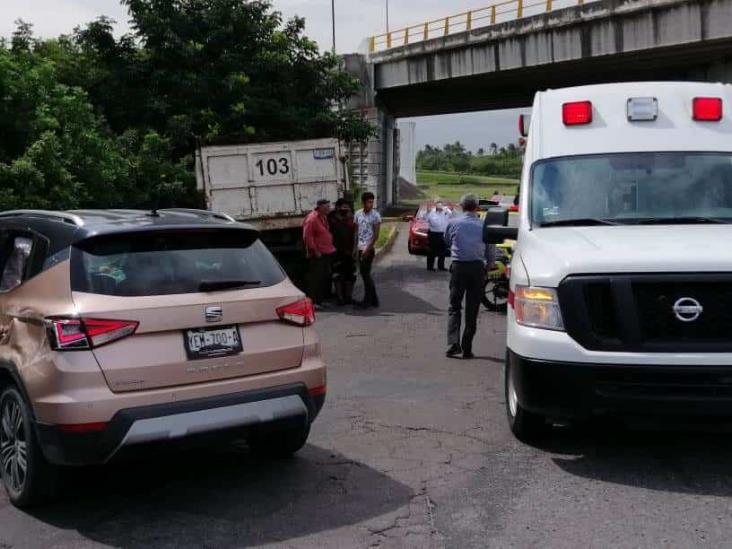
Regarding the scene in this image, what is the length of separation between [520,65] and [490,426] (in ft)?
84.2

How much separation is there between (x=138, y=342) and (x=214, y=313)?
0.44 metres

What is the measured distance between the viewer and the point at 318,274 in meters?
13.1

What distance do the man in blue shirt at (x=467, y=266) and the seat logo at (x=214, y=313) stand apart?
15.7 feet

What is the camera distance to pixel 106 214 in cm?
523

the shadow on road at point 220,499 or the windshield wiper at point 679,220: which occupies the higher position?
the windshield wiper at point 679,220

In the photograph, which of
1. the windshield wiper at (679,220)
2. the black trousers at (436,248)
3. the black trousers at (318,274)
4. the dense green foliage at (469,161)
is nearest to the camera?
the windshield wiper at (679,220)

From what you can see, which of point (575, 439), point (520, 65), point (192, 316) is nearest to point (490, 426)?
point (575, 439)

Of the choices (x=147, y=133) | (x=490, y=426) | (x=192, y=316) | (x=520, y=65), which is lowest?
(x=490, y=426)

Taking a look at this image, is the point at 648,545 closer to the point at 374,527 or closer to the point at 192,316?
the point at 374,527

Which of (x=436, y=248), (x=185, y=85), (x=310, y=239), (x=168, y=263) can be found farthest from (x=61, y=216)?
(x=436, y=248)

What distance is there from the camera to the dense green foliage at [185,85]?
1611cm

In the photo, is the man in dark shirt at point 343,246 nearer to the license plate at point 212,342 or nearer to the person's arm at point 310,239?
the person's arm at point 310,239

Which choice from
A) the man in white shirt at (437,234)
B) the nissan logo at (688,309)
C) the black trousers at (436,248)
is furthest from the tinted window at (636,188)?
the black trousers at (436,248)

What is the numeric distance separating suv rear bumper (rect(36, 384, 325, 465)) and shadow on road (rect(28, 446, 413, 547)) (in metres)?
0.44
